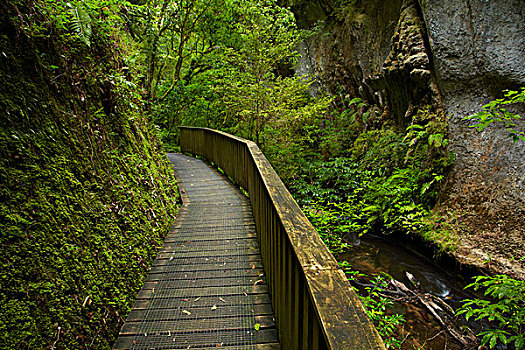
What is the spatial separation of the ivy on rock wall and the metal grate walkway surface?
26cm

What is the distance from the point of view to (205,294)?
135 inches

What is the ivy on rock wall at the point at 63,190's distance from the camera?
205cm

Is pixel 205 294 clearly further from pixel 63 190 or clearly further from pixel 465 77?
pixel 465 77

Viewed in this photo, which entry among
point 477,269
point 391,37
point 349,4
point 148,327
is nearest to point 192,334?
point 148,327

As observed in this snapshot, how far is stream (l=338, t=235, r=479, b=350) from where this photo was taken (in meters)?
4.27

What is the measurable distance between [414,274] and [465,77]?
5054 mm

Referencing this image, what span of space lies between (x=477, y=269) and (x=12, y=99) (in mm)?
7618

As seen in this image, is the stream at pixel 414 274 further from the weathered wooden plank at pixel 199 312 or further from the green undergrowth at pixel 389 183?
the weathered wooden plank at pixel 199 312

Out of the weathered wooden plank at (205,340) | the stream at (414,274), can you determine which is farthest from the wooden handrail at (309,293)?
the stream at (414,274)

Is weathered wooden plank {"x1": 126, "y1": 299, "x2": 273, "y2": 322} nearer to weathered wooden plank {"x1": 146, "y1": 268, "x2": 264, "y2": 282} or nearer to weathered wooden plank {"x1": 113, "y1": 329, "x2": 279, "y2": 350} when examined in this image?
weathered wooden plank {"x1": 113, "y1": 329, "x2": 279, "y2": 350}

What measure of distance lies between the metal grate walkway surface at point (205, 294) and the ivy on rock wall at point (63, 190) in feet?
0.84

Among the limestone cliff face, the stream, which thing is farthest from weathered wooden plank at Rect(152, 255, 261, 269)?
the limestone cliff face

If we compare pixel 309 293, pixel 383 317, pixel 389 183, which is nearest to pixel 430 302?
pixel 383 317

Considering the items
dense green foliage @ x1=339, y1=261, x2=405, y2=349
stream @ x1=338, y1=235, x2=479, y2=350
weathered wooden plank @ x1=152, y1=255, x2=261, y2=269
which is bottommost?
stream @ x1=338, y1=235, x2=479, y2=350
